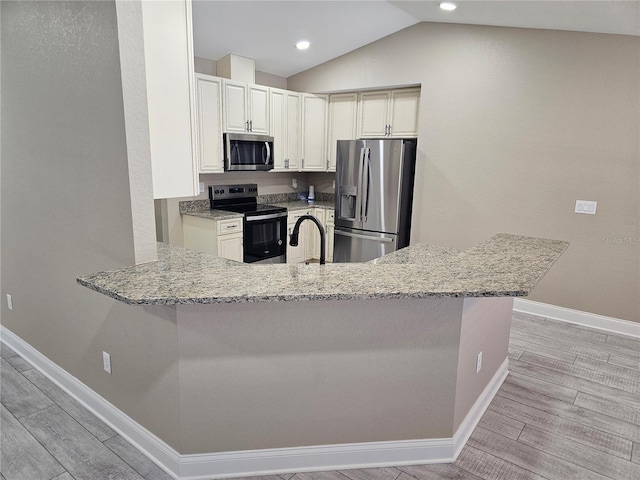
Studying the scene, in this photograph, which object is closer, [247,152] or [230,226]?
[230,226]

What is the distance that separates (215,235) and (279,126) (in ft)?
5.73

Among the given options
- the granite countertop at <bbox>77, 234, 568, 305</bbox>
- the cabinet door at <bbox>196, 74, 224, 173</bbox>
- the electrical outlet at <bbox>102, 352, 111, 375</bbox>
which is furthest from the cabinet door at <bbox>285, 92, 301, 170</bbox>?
the electrical outlet at <bbox>102, 352, 111, 375</bbox>

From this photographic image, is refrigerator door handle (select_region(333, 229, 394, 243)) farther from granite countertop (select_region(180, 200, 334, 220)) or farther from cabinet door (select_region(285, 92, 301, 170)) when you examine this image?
cabinet door (select_region(285, 92, 301, 170))

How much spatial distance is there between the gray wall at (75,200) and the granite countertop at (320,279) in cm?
20

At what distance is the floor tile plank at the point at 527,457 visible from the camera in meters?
2.00

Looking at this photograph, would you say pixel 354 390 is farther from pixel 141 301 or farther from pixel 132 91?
pixel 132 91

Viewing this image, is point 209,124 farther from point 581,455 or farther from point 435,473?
point 581,455

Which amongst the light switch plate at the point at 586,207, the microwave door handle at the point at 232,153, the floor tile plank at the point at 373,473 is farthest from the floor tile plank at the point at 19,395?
the light switch plate at the point at 586,207

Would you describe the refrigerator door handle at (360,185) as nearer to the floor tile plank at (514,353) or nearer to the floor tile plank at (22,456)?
the floor tile plank at (514,353)

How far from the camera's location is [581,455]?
2131 millimetres

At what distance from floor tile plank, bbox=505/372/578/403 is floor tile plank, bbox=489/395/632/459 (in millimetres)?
248

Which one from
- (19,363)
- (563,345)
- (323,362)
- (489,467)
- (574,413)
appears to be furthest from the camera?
(563,345)

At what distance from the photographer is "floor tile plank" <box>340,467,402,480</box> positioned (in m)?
1.91

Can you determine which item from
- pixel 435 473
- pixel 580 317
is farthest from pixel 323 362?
pixel 580 317
